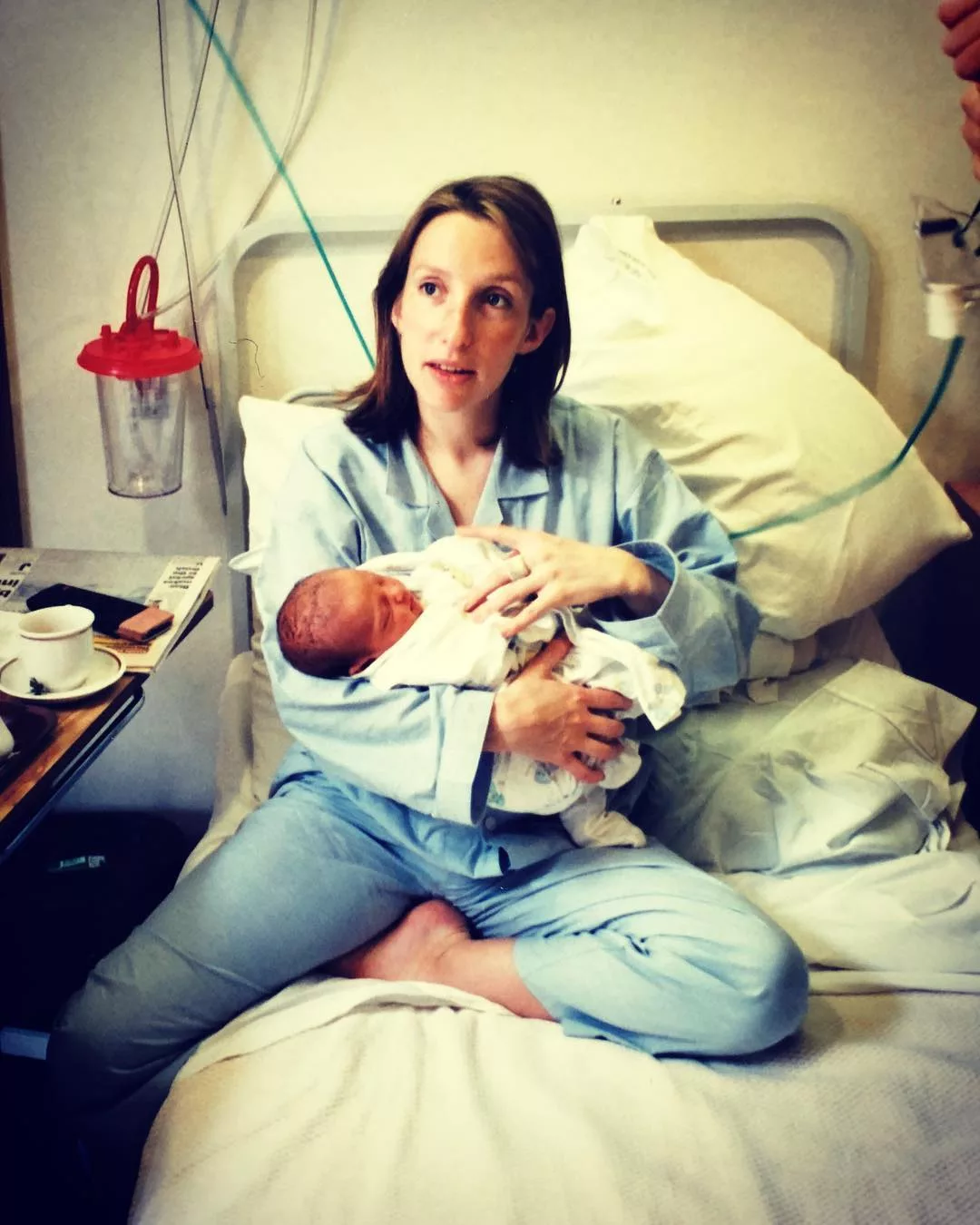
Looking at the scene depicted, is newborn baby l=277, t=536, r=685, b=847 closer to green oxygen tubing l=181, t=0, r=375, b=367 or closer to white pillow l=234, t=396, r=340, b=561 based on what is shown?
white pillow l=234, t=396, r=340, b=561

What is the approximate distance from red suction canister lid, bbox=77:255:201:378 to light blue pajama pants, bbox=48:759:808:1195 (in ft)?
2.11

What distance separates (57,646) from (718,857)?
831 mm

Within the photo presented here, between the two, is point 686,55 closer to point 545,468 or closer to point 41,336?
point 545,468

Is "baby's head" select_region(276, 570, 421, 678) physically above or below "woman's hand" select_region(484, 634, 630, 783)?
above

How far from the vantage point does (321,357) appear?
5.69 feet

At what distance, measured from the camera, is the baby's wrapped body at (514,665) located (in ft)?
3.78

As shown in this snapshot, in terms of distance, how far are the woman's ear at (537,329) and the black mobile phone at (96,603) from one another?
0.57 metres

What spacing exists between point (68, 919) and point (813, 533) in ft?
3.95

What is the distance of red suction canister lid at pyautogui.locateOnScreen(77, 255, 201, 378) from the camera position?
1483 millimetres

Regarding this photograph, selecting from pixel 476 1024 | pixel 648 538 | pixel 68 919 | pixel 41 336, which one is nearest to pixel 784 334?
pixel 648 538

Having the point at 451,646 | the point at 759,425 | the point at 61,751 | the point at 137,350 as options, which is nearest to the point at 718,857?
the point at 451,646

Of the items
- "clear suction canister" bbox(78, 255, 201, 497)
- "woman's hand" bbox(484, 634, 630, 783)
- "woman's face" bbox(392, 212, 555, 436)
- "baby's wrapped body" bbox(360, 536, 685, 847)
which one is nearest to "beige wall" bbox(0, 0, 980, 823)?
"clear suction canister" bbox(78, 255, 201, 497)

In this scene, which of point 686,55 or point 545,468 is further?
point 686,55

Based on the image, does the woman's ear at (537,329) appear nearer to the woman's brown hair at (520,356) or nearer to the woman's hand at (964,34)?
the woman's brown hair at (520,356)
